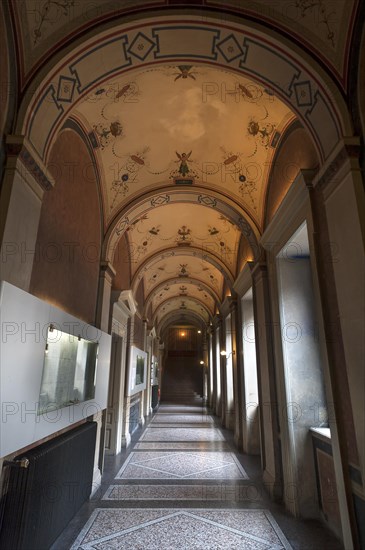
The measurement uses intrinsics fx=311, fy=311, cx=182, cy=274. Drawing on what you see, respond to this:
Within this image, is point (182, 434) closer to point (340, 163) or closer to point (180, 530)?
point (180, 530)

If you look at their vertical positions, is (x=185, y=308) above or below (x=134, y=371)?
above

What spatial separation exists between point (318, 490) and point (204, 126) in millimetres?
5428

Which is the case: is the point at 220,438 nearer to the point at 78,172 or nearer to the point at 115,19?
the point at 78,172

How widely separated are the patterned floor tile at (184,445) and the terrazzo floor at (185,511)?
687 millimetres

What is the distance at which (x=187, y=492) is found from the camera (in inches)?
186

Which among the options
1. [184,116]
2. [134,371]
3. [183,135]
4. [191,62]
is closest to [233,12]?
[191,62]

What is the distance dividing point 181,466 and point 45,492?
404 cm

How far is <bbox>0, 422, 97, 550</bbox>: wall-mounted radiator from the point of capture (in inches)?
92.1

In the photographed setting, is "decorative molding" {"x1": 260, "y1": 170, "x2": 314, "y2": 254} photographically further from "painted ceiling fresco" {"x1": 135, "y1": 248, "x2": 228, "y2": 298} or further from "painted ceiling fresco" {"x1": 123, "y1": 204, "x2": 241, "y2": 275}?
"painted ceiling fresco" {"x1": 135, "y1": 248, "x2": 228, "y2": 298}

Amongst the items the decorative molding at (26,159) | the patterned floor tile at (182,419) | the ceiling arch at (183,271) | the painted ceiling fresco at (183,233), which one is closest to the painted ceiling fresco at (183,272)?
the ceiling arch at (183,271)

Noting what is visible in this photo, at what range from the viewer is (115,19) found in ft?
9.68

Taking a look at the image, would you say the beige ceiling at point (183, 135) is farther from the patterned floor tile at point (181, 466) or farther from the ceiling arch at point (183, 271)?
the patterned floor tile at point (181, 466)

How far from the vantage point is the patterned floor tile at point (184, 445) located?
7.63 metres

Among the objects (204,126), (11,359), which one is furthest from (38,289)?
(204,126)
